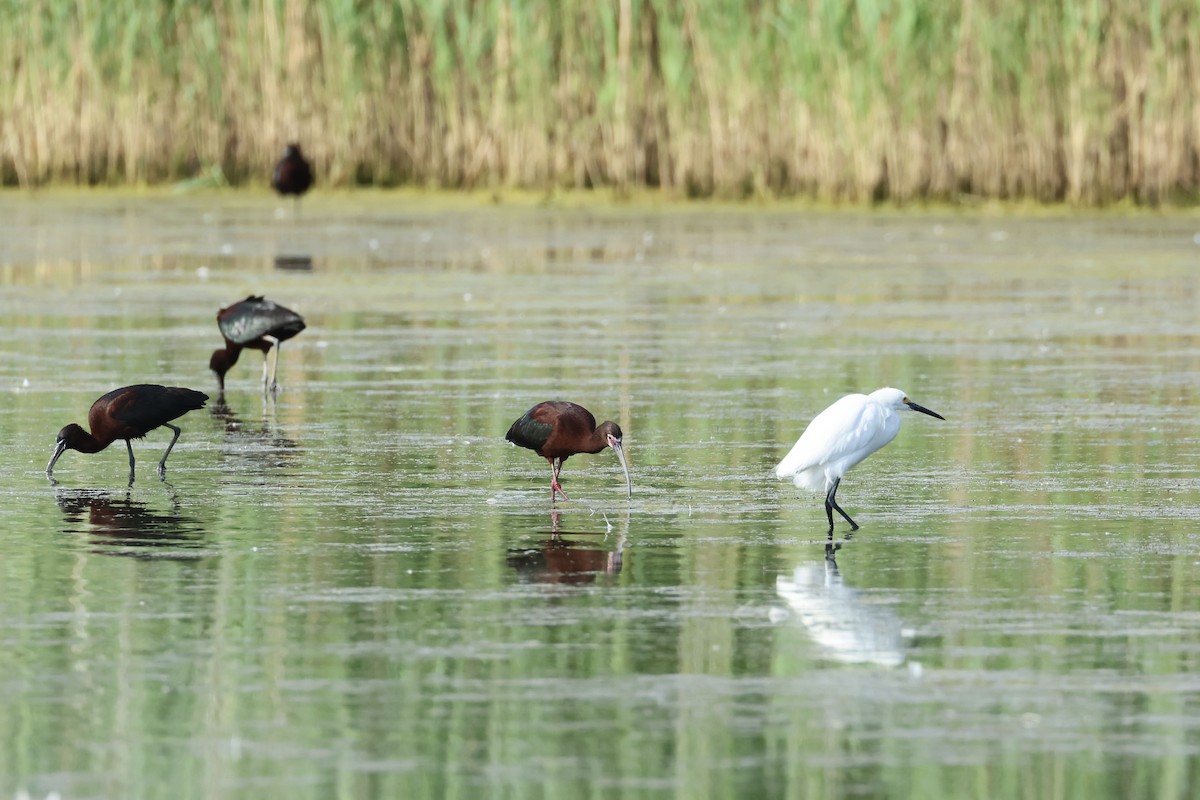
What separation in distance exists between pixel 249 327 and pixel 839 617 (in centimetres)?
685

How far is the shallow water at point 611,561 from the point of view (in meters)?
5.47

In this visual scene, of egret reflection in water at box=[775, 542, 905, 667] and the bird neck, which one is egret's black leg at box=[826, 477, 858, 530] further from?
the bird neck

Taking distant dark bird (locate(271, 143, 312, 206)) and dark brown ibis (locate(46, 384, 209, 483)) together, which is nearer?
dark brown ibis (locate(46, 384, 209, 483))

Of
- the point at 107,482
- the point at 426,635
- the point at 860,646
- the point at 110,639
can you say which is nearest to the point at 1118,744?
the point at 860,646

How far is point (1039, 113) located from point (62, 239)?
9030 millimetres

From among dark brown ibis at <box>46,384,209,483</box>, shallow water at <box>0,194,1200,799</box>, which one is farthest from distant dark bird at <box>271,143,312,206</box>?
dark brown ibis at <box>46,384,209,483</box>

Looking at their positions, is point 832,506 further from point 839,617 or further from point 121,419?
point 121,419

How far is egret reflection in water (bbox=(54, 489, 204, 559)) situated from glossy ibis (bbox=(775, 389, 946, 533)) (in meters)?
1.99

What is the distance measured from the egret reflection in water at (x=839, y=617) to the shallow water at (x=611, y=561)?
2cm

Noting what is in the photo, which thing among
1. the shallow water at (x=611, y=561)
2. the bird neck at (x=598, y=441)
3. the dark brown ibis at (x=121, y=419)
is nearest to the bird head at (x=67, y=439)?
the dark brown ibis at (x=121, y=419)

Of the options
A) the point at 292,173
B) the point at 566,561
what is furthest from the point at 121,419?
the point at 292,173

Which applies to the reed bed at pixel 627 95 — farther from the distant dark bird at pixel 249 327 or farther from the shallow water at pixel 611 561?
the distant dark bird at pixel 249 327

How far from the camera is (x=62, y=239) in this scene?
2264 centimetres

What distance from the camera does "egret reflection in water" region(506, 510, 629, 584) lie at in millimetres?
7715
